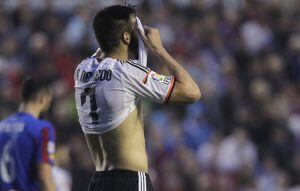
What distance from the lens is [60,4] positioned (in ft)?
55.6

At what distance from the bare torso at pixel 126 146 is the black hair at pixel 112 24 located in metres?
0.50

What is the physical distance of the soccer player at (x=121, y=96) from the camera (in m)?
6.32

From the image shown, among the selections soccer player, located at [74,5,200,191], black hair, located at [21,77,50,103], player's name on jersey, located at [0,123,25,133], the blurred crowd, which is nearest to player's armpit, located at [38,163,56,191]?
player's name on jersey, located at [0,123,25,133]

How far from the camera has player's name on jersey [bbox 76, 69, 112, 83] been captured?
6332mm

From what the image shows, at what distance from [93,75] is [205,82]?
867cm

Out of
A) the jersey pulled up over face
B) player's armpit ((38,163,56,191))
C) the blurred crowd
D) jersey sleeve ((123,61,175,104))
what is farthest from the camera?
the blurred crowd

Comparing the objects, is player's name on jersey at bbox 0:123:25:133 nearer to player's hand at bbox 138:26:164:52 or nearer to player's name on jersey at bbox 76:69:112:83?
player's name on jersey at bbox 76:69:112:83

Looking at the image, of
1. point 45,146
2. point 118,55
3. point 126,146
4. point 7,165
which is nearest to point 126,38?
point 118,55

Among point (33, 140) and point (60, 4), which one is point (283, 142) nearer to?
point (60, 4)

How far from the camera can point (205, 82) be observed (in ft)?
49.2

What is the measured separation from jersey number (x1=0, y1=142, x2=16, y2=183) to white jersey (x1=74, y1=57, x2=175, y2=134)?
189cm

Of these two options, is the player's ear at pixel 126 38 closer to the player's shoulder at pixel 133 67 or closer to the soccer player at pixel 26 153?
the player's shoulder at pixel 133 67

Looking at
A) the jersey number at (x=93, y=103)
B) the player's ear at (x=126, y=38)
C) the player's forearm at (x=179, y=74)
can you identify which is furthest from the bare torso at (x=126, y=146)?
the player's ear at (x=126, y=38)

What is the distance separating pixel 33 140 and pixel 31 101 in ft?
1.30
